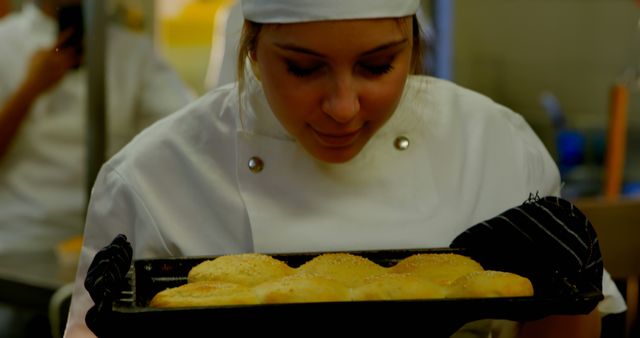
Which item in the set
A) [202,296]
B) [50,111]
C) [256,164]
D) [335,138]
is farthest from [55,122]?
[202,296]

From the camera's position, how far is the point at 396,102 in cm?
142

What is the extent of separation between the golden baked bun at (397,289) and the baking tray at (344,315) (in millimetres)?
59

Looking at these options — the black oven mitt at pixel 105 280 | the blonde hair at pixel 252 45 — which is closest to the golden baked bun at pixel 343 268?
the black oven mitt at pixel 105 280

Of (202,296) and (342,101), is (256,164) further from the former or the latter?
(202,296)

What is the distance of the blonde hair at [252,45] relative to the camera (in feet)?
4.75

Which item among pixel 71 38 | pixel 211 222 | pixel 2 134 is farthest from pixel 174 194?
pixel 2 134

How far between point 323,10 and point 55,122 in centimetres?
216

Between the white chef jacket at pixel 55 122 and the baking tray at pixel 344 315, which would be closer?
the baking tray at pixel 344 315

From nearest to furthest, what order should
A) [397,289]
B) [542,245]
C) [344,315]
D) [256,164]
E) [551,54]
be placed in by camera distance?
[344,315]
[397,289]
[542,245]
[256,164]
[551,54]

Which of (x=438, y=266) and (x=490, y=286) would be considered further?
(x=438, y=266)

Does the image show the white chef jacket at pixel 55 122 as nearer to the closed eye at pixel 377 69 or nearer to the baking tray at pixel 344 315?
the closed eye at pixel 377 69

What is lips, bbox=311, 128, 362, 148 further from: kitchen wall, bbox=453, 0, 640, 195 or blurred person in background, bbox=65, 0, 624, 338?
kitchen wall, bbox=453, 0, 640, 195

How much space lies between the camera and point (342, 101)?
4.31ft

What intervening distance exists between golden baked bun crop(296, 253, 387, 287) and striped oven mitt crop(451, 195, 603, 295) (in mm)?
160
